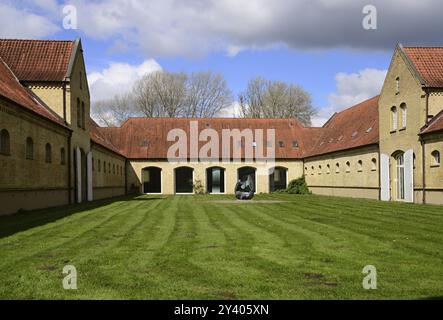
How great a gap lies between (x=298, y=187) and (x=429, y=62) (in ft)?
65.2

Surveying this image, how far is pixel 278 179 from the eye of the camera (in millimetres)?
50000

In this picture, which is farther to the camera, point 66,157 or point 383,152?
point 383,152

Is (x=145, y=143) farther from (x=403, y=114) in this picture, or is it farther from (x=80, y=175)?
(x=403, y=114)

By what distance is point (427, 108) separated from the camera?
25.7m

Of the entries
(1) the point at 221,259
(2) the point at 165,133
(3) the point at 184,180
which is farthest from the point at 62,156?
(2) the point at 165,133

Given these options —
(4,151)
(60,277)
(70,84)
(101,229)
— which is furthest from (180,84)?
(60,277)

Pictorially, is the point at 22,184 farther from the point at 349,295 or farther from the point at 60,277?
the point at 349,295

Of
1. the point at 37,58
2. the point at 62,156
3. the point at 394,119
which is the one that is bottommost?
the point at 62,156

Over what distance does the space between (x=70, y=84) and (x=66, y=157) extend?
401 centimetres

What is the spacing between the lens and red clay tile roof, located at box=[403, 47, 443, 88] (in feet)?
86.0

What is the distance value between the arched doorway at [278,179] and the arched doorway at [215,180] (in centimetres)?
482

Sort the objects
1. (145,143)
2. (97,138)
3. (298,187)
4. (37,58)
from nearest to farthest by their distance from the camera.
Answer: (37,58) < (97,138) < (298,187) < (145,143)

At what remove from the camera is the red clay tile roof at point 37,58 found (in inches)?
1040

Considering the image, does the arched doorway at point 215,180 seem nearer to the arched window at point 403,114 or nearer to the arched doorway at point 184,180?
the arched doorway at point 184,180
